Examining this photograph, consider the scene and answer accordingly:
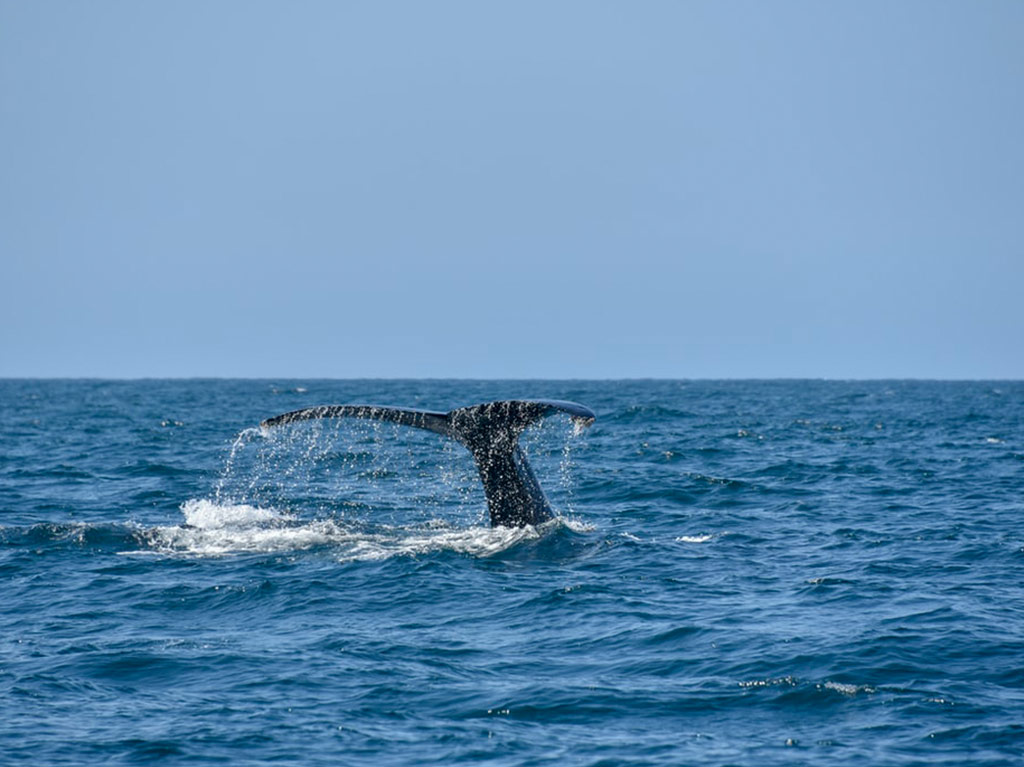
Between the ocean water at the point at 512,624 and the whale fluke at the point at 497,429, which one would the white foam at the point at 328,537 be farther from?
the whale fluke at the point at 497,429

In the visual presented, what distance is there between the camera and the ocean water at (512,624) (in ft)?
31.8

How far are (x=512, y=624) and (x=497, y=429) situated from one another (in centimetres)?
360

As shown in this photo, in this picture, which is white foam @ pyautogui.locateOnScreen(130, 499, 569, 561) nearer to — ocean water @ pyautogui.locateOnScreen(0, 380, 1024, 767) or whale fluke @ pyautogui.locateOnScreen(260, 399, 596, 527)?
ocean water @ pyautogui.locateOnScreen(0, 380, 1024, 767)

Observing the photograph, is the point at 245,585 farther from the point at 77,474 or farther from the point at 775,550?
the point at 77,474

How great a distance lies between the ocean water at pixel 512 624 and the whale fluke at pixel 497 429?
0.35 metres

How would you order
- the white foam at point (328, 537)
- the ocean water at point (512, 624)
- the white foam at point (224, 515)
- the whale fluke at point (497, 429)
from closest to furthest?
the ocean water at point (512, 624) → the whale fluke at point (497, 429) → the white foam at point (328, 537) → the white foam at point (224, 515)

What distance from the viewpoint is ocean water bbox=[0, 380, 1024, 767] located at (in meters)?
9.70

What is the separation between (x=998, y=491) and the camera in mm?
23828

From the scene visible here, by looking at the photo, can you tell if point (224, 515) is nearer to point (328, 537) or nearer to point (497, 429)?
point (328, 537)

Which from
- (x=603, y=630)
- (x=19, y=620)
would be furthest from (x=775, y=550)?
(x=19, y=620)

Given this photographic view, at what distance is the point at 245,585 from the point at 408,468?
1415 cm

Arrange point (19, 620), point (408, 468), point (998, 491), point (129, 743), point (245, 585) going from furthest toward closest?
1. point (408, 468)
2. point (998, 491)
3. point (245, 585)
4. point (19, 620)
5. point (129, 743)

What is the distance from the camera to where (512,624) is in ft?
41.8

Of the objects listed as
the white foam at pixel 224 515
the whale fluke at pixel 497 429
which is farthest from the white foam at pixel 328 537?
the whale fluke at pixel 497 429
